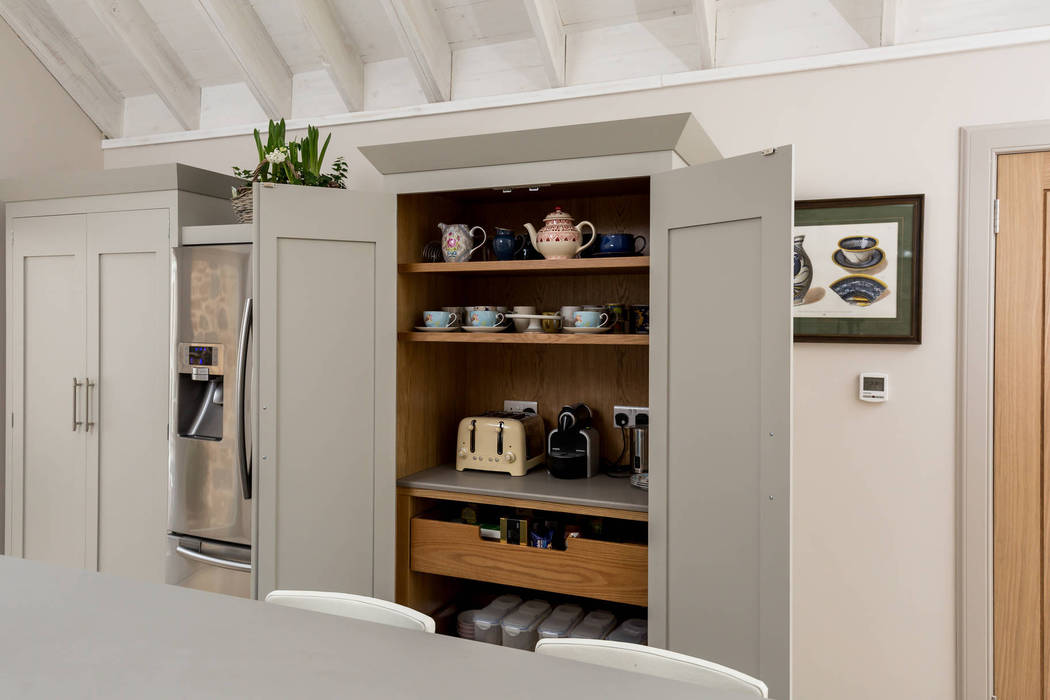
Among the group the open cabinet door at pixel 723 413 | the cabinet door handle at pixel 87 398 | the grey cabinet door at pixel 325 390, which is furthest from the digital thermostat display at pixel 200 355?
the open cabinet door at pixel 723 413

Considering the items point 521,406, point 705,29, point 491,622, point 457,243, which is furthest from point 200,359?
point 705,29

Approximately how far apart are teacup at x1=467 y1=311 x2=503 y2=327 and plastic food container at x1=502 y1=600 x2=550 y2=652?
3.50ft

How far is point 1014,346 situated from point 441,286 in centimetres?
197

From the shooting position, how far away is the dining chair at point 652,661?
105cm

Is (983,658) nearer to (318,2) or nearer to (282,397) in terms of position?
(282,397)

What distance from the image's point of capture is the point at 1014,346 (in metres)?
2.21

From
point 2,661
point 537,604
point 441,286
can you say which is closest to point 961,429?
point 537,604

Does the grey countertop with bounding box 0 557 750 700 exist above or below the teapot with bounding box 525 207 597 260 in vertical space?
below

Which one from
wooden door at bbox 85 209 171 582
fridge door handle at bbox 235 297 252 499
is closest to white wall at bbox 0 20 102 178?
wooden door at bbox 85 209 171 582

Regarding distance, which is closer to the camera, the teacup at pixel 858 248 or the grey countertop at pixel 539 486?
the grey countertop at pixel 539 486

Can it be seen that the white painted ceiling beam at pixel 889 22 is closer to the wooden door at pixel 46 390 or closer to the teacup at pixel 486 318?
the teacup at pixel 486 318

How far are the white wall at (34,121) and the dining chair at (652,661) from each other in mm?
3456

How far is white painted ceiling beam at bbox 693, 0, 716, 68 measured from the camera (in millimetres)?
2373

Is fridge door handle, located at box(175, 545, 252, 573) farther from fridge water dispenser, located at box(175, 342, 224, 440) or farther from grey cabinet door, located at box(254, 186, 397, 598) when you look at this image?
fridge water dispenser, located at box(175, 342, 224, 440)
